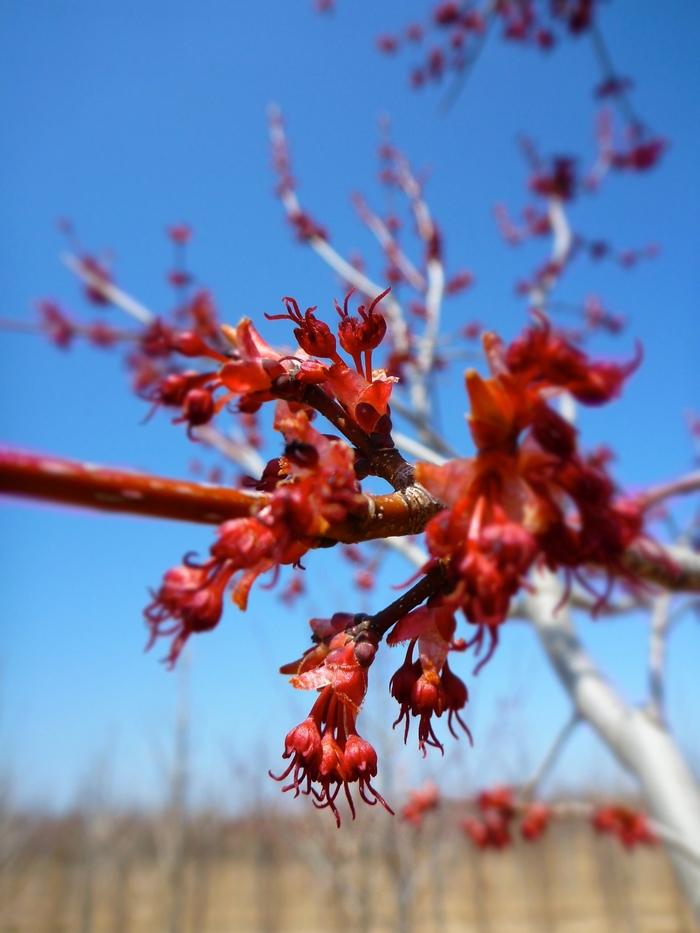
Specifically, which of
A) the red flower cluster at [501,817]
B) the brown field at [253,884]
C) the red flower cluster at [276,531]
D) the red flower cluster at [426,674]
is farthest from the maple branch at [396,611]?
the brown field at [253,884]

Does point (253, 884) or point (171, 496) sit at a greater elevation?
point (171, 496)

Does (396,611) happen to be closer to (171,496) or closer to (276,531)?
(276,531)

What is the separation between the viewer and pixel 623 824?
12.9ft

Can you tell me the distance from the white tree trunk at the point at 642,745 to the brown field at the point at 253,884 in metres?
10.1

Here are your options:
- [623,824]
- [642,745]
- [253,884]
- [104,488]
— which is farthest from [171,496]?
[253,884]

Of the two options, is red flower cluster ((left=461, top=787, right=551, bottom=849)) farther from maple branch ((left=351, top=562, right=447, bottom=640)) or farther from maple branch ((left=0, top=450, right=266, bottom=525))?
maple branch ((left=0, top=450, right=266, bottom=525))

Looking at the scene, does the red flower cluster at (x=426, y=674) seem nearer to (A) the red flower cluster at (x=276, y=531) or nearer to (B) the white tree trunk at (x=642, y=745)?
(A) the red flower cluster at (x=276, y=531)

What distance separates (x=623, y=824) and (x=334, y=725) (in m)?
3.95

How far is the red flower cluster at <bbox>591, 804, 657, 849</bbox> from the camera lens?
3865 mm

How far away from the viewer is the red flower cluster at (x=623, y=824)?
387 cm

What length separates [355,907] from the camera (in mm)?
7543

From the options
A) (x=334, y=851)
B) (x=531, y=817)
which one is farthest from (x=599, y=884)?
(x=531, y=817)

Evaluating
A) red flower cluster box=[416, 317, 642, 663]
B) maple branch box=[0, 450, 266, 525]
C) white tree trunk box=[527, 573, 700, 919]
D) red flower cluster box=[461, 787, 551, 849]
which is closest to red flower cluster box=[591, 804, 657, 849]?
red flower cluster box=[461, 787, 551, 849]

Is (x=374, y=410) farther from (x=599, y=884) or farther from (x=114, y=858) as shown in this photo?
(x=599, y=884)
